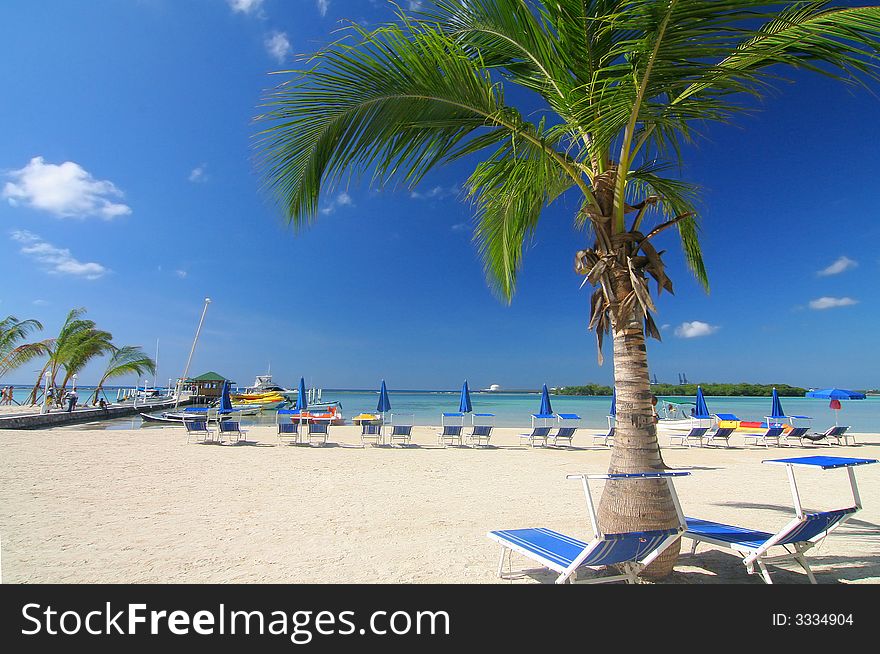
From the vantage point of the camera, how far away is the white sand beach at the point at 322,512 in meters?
3.79

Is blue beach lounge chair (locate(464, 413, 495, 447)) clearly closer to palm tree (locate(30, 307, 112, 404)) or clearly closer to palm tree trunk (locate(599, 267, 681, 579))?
palm tree trunk (locate(599, 267, 681, 579))

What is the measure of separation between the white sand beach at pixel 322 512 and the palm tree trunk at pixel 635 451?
708 mm

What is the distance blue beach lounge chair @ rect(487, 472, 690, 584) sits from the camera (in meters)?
2.82

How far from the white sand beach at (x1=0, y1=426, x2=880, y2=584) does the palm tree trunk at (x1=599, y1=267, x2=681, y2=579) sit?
708 millimetres

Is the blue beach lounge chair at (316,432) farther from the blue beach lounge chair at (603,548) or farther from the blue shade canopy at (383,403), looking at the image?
the blue beach lounge chair at (603,548)

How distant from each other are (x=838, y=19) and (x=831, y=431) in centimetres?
1651

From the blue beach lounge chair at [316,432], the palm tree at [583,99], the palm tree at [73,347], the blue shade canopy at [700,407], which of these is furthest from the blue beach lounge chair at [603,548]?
the palm tree at [73,347]

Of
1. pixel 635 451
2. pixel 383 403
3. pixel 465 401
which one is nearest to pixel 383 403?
pixel 383 403

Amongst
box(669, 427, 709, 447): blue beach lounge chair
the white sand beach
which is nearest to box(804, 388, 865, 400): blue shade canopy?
box(669, 427, 709, 447): blue beach lounge chair

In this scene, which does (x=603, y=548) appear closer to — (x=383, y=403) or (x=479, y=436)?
(x=479, y=436)

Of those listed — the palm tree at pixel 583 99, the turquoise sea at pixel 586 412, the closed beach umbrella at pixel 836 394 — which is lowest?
the turquoise sea at pixel 586 412

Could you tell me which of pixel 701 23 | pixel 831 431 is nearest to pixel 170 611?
pixel 701 23

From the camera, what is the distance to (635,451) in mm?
3363

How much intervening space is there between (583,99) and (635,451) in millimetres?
2567
